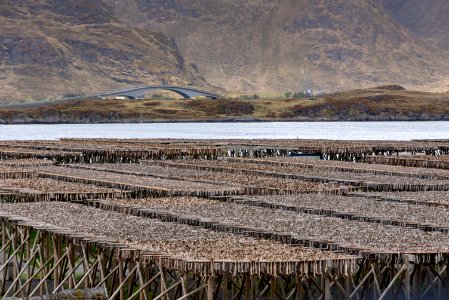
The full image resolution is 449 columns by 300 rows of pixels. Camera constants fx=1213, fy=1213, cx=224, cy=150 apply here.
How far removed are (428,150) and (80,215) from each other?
74374 millimetres

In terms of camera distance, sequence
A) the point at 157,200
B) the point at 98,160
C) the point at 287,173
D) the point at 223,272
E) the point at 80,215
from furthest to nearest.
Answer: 1. the point at 98,160
2. the point at 287,173
3. the point at 157,200
4. the point at 80,215
5. the point at 223,272

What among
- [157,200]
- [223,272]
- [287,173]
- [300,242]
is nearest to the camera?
[223,272]

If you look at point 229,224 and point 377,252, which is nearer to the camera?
point 377,252

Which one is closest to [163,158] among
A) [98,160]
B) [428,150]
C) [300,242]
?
[98,160]

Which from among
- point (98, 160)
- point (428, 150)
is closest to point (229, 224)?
point (98, 160)

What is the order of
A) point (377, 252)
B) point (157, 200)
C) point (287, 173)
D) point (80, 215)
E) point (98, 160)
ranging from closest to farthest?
point (377, 252) → point (80, 215) → point (157, 200) → point (287, 173) → point (98, 160)

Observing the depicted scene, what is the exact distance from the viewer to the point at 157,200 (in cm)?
5750

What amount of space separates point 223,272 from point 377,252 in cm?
555

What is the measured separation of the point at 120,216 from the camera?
49.3m

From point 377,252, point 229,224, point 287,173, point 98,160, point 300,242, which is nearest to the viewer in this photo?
point 377,252

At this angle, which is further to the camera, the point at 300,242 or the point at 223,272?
the point at 300,242

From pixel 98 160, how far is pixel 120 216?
5706 centimetres

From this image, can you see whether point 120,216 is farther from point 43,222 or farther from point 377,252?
point 377,252

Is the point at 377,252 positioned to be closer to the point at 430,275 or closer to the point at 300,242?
the point at 300,242
